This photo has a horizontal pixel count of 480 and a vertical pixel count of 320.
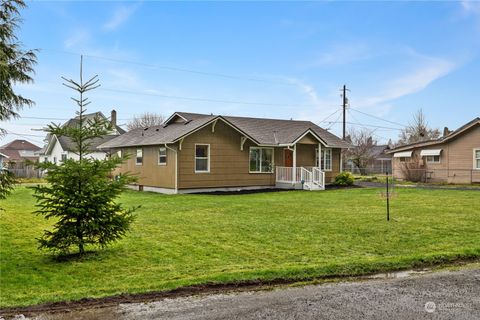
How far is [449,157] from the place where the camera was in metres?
26.5

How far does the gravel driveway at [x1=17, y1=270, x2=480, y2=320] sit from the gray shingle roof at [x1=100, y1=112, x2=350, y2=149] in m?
14.4

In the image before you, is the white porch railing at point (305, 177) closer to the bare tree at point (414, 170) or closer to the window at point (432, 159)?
the bare tree at point (414, 170)

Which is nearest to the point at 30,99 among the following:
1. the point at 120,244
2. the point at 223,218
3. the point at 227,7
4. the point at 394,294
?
the point at 120,244

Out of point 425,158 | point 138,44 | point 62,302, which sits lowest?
point 62,302

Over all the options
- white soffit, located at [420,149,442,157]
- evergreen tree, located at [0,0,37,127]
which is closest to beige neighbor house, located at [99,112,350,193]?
white soffit, located at [420,149,442,157]

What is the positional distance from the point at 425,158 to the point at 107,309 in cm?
2810

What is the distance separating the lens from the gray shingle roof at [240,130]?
Answer: 20.1m

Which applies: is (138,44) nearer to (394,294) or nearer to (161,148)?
(161,148)

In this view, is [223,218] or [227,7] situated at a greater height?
[227,7]

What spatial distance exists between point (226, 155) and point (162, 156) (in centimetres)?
324

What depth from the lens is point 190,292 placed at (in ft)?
16.6

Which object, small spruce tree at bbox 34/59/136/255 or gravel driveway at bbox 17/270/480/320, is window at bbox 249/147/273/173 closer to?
small spruce tree at bbox 34/59/136/255

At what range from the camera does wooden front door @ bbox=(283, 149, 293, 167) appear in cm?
2317

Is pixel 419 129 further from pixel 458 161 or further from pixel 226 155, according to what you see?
pixel 226 155
